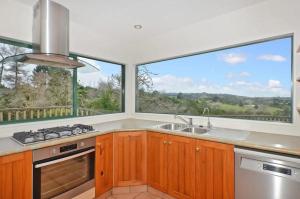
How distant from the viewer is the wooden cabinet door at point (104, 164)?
2.17 meters

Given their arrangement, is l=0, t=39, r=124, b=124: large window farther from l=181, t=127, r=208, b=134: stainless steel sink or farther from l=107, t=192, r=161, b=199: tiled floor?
l=181, t=127, r=208, b=134: stainless steel sink

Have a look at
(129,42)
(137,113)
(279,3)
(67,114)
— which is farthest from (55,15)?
(279,3)

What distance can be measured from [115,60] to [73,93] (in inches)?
39.7

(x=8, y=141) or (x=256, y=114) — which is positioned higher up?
(x=256, y=114)

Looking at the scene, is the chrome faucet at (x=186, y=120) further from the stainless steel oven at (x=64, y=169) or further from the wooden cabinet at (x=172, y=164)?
the stainless steel oven at (x=64, y=169)

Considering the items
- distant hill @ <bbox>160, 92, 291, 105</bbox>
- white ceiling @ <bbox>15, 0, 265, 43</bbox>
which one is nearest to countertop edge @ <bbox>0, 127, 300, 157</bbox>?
distant hill @ <bbox>160, 92, 291, 105</bbox>

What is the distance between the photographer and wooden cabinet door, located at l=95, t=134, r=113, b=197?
85.5 inches

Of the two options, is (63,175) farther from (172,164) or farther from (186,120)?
(186,120)

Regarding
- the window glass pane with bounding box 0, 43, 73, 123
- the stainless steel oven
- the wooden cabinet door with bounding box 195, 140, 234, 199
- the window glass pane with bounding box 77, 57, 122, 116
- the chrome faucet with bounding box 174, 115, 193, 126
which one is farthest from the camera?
the window glass pane with bounding box 77, 57, 122, 116

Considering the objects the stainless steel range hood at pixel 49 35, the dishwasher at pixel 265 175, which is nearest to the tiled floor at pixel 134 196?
the dishwasher at pixel 265 175

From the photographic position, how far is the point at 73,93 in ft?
8.75

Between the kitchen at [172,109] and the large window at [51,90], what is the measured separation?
14mm

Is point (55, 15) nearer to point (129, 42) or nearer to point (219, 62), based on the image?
point (129, 42)

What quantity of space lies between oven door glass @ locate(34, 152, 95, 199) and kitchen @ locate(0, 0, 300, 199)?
1 cm
